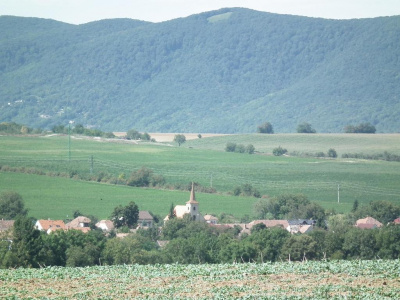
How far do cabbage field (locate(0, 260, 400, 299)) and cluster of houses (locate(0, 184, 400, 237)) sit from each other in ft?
136

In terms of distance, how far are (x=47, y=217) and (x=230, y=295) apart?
191 ft

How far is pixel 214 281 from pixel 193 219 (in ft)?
174

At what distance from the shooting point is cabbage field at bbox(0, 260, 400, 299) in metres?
25.4

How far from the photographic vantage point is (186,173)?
11038 cm

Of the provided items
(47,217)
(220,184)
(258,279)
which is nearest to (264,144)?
(220,184)

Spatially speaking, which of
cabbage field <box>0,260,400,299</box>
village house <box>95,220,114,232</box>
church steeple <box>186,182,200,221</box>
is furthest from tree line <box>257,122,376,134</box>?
cabbage field <box>0,260,400,299</box>

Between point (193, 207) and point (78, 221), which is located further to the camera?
point (193, 207)

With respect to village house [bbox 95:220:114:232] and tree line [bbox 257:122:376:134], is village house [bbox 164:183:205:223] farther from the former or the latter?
tree line [bbox 257:122:376:134]

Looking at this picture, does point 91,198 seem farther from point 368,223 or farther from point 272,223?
point 368,223

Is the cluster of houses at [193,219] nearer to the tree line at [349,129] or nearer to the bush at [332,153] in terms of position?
the bush at [332,153]

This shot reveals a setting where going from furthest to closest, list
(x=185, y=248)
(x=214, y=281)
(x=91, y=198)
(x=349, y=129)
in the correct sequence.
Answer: (x=349, y=129), (x=91, y=198), (x=185, y=248), (x=214, y=281)

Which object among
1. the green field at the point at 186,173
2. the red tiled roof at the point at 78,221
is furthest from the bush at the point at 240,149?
the red tiled roof at the point at 78,221

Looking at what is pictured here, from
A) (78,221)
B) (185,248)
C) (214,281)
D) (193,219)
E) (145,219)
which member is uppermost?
(214,281)

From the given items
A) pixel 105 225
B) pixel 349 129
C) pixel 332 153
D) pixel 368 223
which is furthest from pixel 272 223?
pixel 349 129
